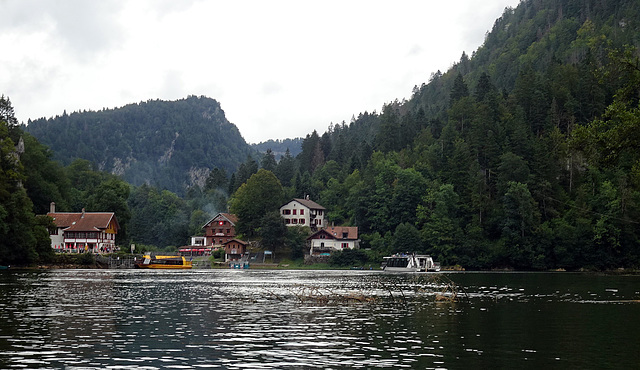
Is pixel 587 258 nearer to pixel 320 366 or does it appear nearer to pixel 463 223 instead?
pixel 463 223

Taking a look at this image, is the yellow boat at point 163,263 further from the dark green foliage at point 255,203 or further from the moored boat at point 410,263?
the moored boat at point 410,263

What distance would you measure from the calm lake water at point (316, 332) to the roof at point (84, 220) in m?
93.9

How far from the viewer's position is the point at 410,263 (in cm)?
12525

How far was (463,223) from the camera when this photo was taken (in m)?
139

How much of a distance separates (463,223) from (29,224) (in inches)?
3375

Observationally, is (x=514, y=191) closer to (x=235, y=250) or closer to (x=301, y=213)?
(x=301, y=213)

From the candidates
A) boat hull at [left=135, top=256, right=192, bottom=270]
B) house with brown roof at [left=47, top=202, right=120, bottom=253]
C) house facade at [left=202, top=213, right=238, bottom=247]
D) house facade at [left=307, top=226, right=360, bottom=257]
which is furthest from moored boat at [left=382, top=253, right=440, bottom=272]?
house facade at [left=202, top=213, right=238, bottom=247]

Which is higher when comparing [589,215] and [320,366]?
[589,215]

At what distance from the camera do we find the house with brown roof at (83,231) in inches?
5389

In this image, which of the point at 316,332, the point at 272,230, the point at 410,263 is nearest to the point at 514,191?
the point at 410,263

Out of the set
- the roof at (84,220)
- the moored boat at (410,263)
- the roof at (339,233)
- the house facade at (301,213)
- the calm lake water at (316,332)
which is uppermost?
the house facade at (301,213)

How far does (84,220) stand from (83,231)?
2.52 meters

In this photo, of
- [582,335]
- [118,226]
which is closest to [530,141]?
[118,226]

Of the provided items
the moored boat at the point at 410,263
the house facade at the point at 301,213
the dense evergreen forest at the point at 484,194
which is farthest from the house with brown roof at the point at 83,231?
the moored boat at the point at 410,263
